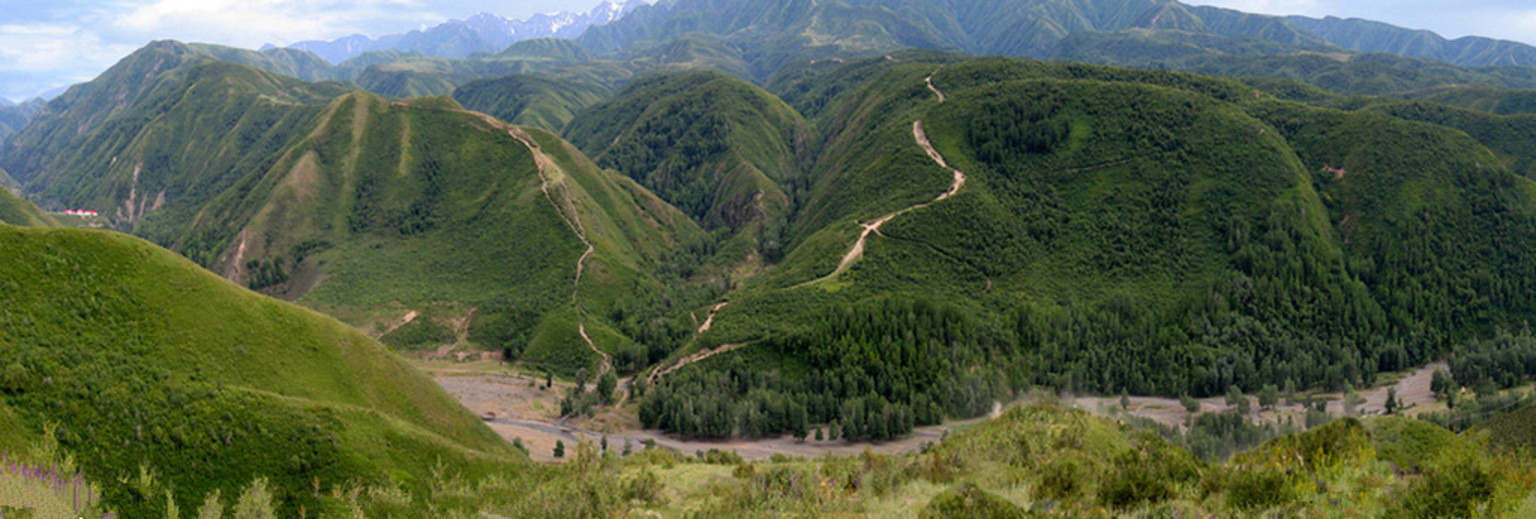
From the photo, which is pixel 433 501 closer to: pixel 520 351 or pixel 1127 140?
pixel 520 351

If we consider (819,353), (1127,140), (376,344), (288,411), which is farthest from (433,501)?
(1127,140)

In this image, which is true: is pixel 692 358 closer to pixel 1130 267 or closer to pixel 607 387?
pixel 607 387

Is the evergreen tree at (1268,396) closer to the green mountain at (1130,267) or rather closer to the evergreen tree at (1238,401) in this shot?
the evergreen tree at (1238,401)

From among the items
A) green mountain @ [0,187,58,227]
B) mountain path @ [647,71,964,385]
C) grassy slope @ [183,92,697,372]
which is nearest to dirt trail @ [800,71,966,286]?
mountain path @ [647,71,964,385]

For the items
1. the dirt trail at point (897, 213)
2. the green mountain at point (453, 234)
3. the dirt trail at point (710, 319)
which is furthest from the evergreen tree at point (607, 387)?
the dirt trail at point (897, 213)

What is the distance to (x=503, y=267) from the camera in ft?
477

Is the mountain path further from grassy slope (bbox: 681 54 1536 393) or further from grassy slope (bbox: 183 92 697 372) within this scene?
grassy slope (bbox: 183 92 697 372)

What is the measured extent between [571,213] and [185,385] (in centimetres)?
10901

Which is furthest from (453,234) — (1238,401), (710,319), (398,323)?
(1238,401)

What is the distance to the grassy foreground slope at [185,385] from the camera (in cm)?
4100

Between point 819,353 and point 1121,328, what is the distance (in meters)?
50.2

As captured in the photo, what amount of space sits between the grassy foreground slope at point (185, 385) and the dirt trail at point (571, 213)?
178 ft

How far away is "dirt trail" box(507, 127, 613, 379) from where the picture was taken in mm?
123312

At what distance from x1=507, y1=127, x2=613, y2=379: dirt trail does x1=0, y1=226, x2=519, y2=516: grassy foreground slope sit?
54.4 metres
